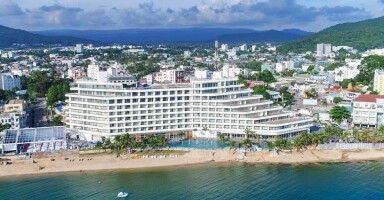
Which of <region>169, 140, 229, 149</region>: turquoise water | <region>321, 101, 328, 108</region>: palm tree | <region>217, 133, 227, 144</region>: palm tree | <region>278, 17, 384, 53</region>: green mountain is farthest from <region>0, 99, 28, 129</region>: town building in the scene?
<region>278, 17, 384, 53</region>: green mountain

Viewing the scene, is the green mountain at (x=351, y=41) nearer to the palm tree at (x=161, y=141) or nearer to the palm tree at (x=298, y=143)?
the palm tree at (x=298, y=143)

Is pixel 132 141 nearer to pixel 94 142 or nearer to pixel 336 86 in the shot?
pixel 94 142

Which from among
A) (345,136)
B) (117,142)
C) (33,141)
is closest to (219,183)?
(117,142)

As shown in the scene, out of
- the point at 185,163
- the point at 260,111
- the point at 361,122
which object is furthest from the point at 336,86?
the point at 185,163

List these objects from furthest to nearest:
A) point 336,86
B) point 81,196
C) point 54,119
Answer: point 336,86, point 54,119, point 81,196

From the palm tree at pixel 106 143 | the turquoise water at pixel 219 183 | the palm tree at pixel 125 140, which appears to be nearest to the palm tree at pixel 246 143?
the turquoise water at pixel 219 183

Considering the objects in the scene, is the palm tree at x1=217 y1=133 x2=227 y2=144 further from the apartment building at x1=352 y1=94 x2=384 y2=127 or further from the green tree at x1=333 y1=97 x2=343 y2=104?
the green tree at x1=333 y1=97 x2=343 y2=104

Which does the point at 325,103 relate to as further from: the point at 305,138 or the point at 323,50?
the point at 323,50
